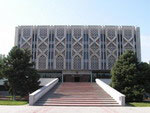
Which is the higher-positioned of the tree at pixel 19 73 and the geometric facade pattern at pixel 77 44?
the geometric facade pattern at pixel 77 44

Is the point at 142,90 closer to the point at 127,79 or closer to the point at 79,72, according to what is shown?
the point at 127,79

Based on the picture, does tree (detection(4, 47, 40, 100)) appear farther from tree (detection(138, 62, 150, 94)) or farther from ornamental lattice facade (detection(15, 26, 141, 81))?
ornamental lattice facade (detection(15, 26, 141, 81))

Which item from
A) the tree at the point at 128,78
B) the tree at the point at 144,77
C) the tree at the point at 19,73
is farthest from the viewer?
the tree at the point at 19,73

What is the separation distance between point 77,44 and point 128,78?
92.6 feet

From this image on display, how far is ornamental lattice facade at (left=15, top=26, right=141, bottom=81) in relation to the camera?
46.6 meters

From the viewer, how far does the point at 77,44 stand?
156 ft

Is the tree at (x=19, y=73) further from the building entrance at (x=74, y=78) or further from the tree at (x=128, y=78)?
the building entrance at (x=74, y=78)

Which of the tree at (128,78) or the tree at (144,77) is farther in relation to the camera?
the tree at (144,77)

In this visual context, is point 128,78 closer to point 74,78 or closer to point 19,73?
point 19,73

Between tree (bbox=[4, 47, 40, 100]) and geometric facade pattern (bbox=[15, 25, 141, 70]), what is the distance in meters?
24.9

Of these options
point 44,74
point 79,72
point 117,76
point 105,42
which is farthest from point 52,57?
point 117,76

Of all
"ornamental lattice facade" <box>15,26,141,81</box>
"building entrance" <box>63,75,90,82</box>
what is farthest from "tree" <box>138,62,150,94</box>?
"ornamental lattice facade" <box>15,26,141,81</box>

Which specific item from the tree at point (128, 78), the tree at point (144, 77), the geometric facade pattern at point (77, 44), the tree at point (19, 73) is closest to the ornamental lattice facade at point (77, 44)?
the geometric facade pattern at point (77, 44)

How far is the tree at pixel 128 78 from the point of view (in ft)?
63.3
